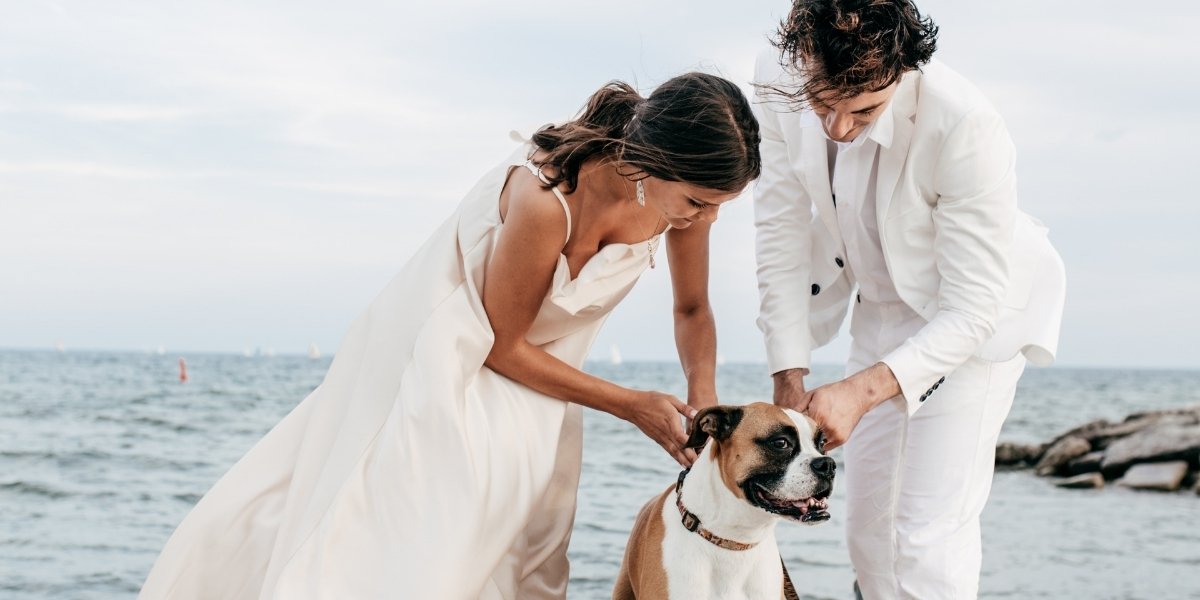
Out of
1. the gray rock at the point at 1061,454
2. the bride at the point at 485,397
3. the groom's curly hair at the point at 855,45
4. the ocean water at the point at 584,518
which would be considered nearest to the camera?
the groom's curly hair at the point at 855,45

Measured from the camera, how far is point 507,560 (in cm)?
378

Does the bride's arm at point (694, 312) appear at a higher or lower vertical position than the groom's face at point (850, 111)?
lower

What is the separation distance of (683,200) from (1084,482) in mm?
12016

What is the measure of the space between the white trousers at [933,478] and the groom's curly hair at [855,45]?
3.33 feet

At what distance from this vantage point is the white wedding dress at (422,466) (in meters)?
3.46

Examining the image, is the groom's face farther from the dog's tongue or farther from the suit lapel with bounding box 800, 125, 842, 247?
the dog's tongue

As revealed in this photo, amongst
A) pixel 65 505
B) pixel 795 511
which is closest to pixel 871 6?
pixel 795 511

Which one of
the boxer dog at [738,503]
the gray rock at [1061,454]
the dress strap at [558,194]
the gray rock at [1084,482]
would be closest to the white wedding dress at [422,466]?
the dress strap at [558,194]

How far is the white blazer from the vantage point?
11.2ft

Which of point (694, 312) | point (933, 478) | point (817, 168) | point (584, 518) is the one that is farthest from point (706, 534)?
point (584, 518)

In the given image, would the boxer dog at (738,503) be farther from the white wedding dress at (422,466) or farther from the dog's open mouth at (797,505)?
the white wedding dress at (422,466)

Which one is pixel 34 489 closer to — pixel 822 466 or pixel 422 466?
pixel 422 466

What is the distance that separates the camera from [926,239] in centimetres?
363

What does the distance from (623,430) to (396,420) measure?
14.5 m
